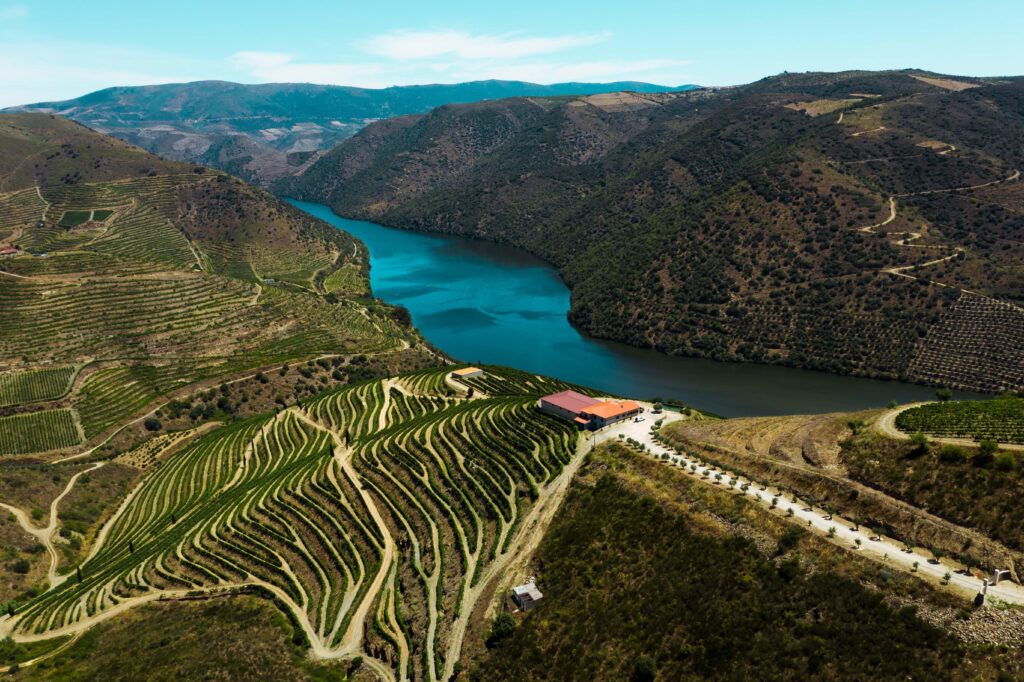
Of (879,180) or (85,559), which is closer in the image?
(85,559)

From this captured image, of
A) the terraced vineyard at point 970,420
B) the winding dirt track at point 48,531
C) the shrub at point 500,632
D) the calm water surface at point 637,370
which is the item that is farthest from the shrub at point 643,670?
the calm water surface at point 637,370

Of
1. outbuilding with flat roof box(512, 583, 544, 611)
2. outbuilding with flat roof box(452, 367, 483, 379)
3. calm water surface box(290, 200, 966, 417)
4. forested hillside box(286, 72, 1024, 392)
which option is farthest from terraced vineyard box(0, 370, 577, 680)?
forested hillside box(286, 72, 1024, 392)

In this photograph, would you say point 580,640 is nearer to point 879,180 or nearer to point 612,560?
→ point 612,560

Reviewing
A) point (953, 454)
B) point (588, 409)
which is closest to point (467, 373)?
point (588, 409)

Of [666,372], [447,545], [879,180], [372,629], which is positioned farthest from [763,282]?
[372,629]

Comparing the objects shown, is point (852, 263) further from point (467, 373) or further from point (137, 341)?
point (137, 341)

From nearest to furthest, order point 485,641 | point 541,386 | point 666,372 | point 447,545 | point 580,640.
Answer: point 580,640 → point 485,641 → point 447,545 → point 541,386 → point 666,372

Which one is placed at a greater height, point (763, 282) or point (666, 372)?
point (763, 282)

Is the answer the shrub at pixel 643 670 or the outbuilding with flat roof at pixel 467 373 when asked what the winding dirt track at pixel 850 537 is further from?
the outbuilding with flat roof at pixel 467 373
